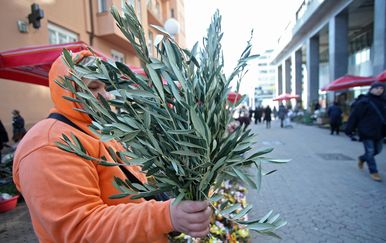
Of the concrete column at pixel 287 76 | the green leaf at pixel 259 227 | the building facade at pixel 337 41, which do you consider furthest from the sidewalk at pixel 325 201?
the concrete column at pixel 287 76

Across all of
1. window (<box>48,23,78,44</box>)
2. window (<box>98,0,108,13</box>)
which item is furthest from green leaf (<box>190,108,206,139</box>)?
window (<box>98,0,108,13</box>)

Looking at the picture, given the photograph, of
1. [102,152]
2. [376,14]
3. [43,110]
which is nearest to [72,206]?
[102,152]

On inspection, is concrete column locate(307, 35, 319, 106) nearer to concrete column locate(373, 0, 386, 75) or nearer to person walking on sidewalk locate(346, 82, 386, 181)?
concrete column locate(373, 0, 386, 75)

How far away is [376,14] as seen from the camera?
488 inches

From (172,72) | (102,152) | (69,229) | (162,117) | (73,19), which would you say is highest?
(73,19)

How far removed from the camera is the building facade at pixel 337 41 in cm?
1248

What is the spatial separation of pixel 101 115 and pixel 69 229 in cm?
44

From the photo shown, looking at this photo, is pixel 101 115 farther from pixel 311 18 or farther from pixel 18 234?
pixel 311 18

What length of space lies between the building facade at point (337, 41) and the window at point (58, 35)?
42.9 ft

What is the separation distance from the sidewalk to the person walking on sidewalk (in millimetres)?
603

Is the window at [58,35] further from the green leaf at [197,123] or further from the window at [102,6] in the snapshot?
the green leaf at [197,123]

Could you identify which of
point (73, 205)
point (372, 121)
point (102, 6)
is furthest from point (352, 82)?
point (73, 205)

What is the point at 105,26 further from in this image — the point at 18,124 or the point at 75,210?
the point at 75,210

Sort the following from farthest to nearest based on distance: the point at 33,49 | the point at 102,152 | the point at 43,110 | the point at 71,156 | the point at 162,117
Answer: the point at 43,110, the point at 33,49, the point at 102,152, the point at 71,156, the point at 162,117
